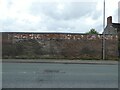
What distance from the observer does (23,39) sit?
3312 centimetres

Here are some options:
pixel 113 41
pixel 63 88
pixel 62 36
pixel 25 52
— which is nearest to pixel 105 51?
pixel 113 41

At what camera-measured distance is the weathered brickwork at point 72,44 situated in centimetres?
3288

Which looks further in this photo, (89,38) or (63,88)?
(89,38)

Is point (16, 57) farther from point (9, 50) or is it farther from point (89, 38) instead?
point (89, 38)

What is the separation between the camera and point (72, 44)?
109ft

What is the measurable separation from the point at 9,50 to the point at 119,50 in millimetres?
12400

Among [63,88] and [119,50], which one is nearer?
[63,88]

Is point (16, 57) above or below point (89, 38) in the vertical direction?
below

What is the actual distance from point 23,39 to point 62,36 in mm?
4389

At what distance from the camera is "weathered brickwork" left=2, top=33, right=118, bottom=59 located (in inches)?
1294

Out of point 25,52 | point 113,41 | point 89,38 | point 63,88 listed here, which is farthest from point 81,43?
point 63,88

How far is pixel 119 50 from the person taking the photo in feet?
111

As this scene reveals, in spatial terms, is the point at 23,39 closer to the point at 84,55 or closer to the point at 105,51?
the point at 84,55

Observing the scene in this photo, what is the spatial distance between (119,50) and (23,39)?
36.0 ft
